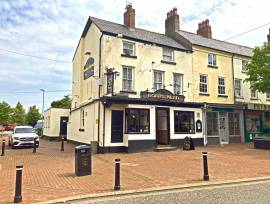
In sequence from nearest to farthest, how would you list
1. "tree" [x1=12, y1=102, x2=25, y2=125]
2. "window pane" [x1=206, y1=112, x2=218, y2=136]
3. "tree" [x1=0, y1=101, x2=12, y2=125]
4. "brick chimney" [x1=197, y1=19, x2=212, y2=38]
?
"window pane" [x1=206, y1=112, x2=218, y2=136]
"brick chimney" [x1=197, y1=19, x2=212, y2=38]
"tree" [x1=0, y1=101, x2=12, y2=125]
"tree" [x1=12, y1=102, x2=25, y2=125]

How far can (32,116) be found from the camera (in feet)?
240

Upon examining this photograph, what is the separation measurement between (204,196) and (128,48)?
49.7 ft

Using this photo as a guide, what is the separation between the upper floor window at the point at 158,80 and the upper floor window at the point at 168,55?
1.46m

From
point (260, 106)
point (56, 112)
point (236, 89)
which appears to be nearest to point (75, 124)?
point (56, 112)

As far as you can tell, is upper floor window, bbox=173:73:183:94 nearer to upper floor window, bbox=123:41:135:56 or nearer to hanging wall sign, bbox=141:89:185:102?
hanging wall sign, bbox=141:89:185:102

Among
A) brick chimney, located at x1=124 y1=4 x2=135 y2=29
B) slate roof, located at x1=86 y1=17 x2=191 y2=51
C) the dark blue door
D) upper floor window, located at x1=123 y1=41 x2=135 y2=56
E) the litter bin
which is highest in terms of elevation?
brick chimney, located at x1=124 y1=4 x2=135 y2=29

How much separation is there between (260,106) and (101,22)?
17.9 metres

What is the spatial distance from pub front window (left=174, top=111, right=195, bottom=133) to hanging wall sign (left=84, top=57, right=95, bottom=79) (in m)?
7.66

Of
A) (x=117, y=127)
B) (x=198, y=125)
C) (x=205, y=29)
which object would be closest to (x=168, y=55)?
(x=198, y=125)

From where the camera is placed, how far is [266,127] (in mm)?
28844

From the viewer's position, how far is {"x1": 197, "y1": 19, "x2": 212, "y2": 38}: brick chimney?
29.6 meters

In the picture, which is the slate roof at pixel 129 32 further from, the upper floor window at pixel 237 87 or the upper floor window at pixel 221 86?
the upper floor window at pixel 237 87

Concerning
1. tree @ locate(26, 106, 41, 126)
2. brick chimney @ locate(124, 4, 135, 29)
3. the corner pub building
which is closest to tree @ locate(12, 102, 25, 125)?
tree @ locate(26, 106, 41, 126)

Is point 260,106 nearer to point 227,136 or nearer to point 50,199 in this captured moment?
point 227,136
